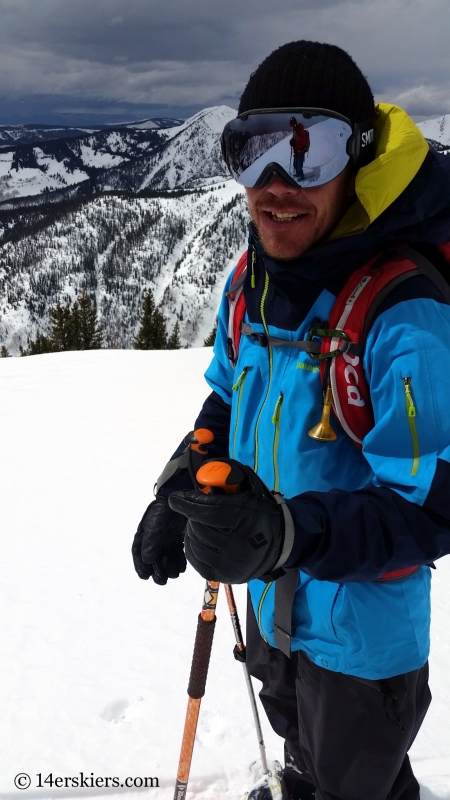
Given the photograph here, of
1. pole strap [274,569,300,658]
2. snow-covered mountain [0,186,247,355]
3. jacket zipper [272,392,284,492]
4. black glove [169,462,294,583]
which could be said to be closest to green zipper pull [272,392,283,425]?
jacket zipper [272,392,284,492]

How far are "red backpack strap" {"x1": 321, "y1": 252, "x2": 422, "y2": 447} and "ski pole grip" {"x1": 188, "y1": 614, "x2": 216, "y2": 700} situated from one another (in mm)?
1280

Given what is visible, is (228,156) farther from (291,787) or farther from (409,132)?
(291,787)

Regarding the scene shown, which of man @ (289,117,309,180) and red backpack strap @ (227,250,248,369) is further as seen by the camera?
red backpack strap @ (227,250,248,369)

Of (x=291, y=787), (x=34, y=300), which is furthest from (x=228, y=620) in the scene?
(x=34, y=300)

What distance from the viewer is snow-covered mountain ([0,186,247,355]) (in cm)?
14588

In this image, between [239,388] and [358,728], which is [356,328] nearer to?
[239,388]

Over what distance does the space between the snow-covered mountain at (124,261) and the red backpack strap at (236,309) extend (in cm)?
13525

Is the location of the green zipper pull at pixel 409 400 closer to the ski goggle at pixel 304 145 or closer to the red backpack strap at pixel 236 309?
the ski goggle at pixel 304 145

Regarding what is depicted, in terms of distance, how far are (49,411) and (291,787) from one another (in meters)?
8.71

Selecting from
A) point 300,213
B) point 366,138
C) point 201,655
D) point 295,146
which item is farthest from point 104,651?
point 366,138

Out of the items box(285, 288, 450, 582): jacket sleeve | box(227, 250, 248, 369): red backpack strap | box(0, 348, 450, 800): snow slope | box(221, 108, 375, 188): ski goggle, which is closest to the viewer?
box(285, 288, 450, 582): jacket sleeve

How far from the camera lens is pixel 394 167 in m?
1.48

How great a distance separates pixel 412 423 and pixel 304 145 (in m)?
1.02

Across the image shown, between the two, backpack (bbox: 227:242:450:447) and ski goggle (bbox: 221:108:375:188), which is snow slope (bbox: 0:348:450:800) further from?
ski goggle (bbox: 221:108:375:188)
